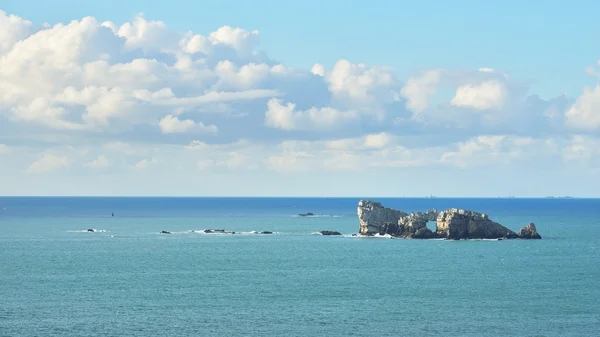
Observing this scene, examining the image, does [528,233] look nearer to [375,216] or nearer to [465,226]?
[465,226]

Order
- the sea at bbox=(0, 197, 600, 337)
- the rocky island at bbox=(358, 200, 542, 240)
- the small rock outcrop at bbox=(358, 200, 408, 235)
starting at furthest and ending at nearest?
the small rock outcrop at bbox=(358, 200, 408, 235), the rocky island at bbox=(358, 200, 542, 240), the sea at bbox=(0, 197, 600, 337)

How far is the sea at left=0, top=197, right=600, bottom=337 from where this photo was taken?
72562 millimetres

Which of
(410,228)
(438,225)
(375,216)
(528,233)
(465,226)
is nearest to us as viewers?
(465,226)

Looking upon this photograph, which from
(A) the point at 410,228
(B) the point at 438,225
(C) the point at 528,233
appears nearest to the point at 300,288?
(A) the point at 410,228

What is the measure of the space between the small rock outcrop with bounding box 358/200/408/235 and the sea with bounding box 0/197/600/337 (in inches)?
514

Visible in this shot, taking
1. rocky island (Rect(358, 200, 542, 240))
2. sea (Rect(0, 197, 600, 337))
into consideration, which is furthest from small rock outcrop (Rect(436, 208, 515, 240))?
sea (Rect(0, 197, 600, 337))

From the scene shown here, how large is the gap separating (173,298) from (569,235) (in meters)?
113

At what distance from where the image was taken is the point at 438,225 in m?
159

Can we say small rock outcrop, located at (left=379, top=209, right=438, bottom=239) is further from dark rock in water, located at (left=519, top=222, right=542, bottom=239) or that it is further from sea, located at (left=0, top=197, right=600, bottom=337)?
dark rock in water, located at (left=519, top=222, right=542, bottom=239)

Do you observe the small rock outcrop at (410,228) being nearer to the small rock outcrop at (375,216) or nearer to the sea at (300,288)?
the small rock outcrop at (375,216)

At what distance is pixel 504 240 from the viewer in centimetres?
15450

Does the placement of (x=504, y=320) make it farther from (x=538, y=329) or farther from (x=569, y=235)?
(x=569, y=235)

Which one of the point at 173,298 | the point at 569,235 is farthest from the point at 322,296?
the point at 569,235

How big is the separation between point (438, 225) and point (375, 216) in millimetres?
13456
